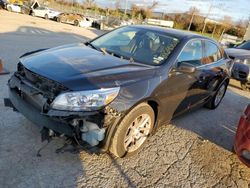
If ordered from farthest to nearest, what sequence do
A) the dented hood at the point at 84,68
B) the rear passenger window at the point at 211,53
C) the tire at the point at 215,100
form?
the tire at the point at 215,100 → the rear passenger window at the point at 211,53 → the dented hood at the point at 84,68

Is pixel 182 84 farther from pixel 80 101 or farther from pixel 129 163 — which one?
pixel 80 101

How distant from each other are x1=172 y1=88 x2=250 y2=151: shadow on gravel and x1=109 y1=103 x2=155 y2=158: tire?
1.29 meters

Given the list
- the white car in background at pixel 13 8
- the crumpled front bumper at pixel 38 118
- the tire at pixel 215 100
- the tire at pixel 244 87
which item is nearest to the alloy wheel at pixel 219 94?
the tire at pixel 215 100

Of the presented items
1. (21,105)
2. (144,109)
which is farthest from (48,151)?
(144,109)

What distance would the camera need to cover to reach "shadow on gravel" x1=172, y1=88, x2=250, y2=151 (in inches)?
172

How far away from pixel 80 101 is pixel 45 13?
2827 centimetres

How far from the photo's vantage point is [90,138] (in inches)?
108

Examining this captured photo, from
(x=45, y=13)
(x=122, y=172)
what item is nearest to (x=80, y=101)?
(x=122, y=172)

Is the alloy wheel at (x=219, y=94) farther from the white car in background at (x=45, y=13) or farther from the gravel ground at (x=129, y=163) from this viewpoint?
the white car in background at (x=45, y=13)

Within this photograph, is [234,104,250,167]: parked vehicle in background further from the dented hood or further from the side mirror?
the dented hood

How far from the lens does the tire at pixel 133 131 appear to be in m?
2.96

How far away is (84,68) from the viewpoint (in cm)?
304

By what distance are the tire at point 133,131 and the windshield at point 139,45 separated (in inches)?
30.2

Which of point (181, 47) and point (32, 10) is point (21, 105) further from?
point (32, 10)
